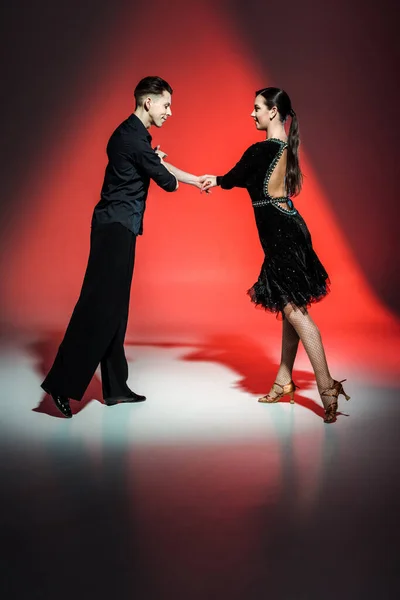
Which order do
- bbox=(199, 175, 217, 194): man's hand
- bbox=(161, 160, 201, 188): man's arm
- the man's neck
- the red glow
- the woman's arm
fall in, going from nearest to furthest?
1. the woman's arm
2. the man's neck
3. bbox=(199, 175, 217, 194): man's hand
4. bbox=(161, 160, 201, 188): man's arm
5. the red glow

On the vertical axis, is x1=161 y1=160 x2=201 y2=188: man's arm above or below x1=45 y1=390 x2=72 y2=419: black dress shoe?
above

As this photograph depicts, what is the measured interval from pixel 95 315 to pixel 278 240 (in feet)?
2.70

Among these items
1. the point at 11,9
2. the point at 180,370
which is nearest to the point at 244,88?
the point at 11,9

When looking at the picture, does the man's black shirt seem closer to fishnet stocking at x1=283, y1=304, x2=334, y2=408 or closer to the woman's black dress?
the woman's black dress

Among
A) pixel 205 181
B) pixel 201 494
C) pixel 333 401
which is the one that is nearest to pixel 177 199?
pixel 205 181

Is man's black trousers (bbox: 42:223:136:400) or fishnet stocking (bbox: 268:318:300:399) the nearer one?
man's black trousers (bbox: 42:223:136:400)

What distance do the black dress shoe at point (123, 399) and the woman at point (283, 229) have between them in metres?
0.72

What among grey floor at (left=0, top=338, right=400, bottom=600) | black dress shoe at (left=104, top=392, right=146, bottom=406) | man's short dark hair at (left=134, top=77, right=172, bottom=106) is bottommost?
grey floor at (left=0, top=338, right=400, bottom=600)

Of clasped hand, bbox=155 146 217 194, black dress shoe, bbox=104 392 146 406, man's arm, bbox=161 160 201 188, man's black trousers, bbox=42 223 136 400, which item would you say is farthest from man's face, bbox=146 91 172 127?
black dress shoe, bbox=104 392 146 406

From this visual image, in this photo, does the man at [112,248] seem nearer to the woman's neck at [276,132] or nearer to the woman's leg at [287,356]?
the woman's neck at [276,132]

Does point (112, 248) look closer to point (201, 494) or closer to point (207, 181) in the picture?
point (207, 181)

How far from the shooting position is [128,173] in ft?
12.3

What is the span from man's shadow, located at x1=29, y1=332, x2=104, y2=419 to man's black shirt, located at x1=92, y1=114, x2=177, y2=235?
80 cm

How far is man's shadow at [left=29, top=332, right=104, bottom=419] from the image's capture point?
152 inches
